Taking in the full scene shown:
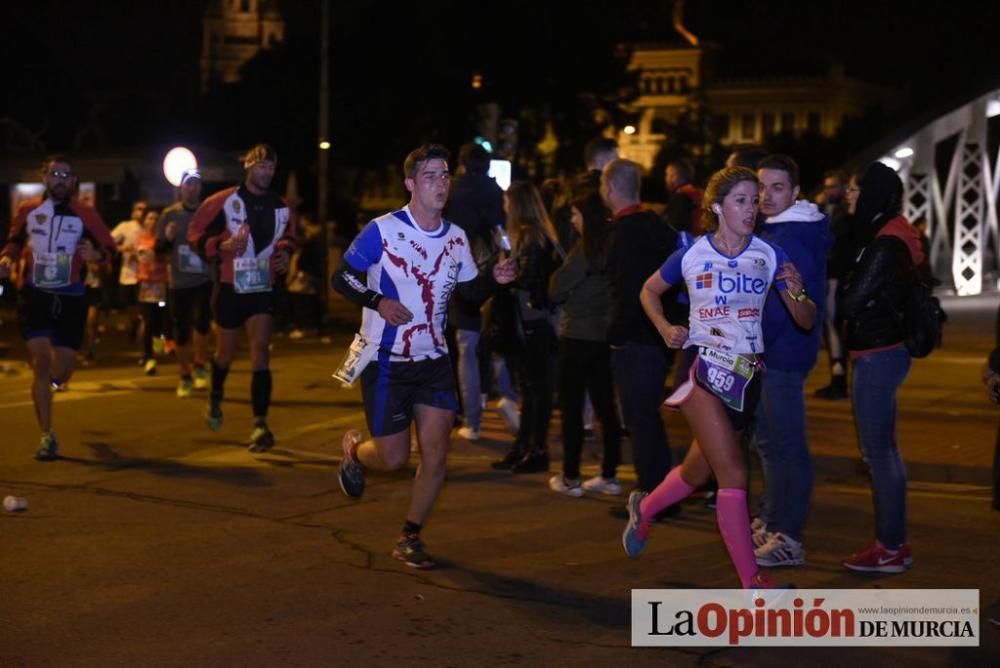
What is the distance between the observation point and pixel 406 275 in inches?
300

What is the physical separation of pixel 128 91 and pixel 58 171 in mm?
112327

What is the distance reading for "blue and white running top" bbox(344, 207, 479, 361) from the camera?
7594 mm

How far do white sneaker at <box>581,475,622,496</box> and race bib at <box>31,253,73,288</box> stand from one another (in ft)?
13.3

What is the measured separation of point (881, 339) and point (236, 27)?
184 m

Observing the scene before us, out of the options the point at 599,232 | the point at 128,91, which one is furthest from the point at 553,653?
the point at 128,91

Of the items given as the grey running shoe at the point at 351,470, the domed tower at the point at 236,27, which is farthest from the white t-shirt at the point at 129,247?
the domed tower at the point at 236,27

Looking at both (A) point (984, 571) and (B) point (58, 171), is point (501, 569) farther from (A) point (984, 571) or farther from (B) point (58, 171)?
(B) point (58, 171)

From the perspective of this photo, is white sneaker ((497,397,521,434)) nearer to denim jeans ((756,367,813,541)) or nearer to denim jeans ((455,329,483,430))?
denim jeans ((455,329,483,430))

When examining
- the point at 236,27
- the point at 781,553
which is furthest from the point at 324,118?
the point at 236,27

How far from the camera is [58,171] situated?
11.3 metres

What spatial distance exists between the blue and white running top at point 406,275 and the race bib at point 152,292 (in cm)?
987

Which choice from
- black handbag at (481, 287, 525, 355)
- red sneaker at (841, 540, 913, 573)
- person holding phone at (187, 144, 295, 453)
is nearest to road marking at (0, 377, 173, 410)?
person holding phone at (187, 144, 295, 453)

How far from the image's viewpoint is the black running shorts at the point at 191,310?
15.0 m

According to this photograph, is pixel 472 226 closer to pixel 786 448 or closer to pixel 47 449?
pixel 47 449
